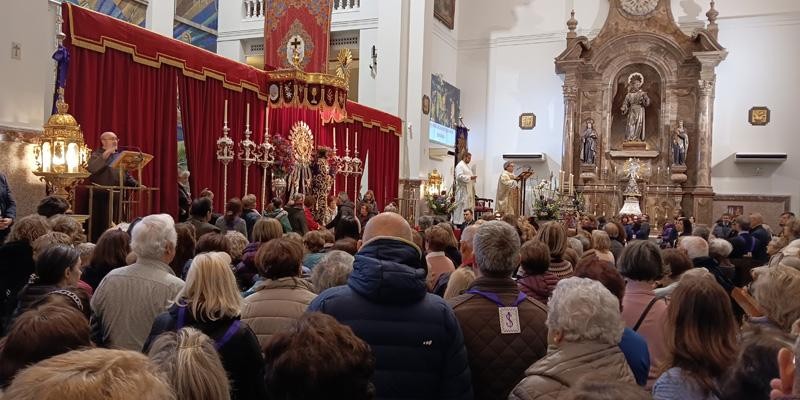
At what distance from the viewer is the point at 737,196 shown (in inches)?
766

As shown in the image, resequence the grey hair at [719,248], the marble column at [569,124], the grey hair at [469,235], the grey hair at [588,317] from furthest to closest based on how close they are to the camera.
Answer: the marble column at [569,124]
the grey hair at [719,248]
the grey hair at [469,235]
the grey hair at [588,317]

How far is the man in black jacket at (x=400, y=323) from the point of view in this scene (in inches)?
102

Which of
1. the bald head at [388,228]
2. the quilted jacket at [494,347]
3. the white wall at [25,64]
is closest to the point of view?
the bald head at [388,228]

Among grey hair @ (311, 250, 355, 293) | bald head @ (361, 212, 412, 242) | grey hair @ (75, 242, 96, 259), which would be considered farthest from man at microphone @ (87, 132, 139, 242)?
bald head @ (361, 212, 412, 242)

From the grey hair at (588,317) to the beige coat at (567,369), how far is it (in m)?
0.03

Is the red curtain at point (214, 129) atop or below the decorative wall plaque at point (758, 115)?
below

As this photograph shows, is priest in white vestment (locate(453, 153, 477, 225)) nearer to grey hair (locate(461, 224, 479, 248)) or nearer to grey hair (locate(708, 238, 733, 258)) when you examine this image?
grey hair (locate(708, 238, 733, 258))

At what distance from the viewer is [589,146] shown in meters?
20.6

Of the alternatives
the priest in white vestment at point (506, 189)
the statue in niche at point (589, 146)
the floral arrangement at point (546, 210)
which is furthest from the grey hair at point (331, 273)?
the statue in niche at point (589, 146)

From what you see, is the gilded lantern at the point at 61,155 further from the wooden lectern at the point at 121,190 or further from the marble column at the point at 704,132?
the marble column at the point at 704,132

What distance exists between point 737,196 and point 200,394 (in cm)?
2044

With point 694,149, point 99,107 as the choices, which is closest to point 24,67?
point 99,107

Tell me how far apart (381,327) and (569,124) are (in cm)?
1917

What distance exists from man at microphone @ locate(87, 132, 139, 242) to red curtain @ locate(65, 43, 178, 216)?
69 cm
